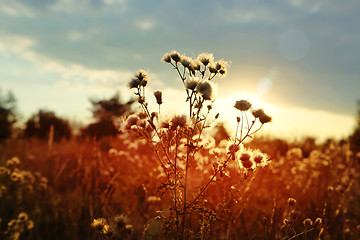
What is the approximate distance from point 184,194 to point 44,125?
29.7 metres

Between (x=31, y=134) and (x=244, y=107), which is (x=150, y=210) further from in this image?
(x=31, y=134)

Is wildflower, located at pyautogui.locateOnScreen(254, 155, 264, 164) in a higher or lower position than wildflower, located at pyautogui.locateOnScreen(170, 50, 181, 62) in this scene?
lower

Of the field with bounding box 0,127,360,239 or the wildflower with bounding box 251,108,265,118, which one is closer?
the wildflower with bounding box 251,108,265,118

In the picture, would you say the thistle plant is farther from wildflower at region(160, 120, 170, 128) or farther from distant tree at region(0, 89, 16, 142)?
distant tree at region(0, 89, 16, 142)

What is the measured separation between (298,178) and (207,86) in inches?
216

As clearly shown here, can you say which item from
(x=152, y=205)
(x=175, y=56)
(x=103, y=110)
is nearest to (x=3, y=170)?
(x=152, y=205)

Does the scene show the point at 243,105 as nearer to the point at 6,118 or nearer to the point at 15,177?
the point at 15,177

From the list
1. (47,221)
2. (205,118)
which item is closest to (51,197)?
(47,221)

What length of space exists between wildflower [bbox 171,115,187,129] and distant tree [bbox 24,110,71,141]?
28036 millimetres

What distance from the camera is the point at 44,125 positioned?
29094 mm

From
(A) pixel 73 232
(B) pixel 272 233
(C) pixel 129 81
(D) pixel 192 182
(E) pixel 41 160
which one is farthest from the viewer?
(E) pixel 41 160

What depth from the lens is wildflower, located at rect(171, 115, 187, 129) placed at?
2.52 meters

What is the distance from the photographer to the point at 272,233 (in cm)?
409

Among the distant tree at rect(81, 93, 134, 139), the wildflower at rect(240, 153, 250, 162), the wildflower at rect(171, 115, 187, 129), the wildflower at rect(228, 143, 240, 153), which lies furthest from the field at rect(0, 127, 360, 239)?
the distant tree at rect(81, 93, 134, 139)
